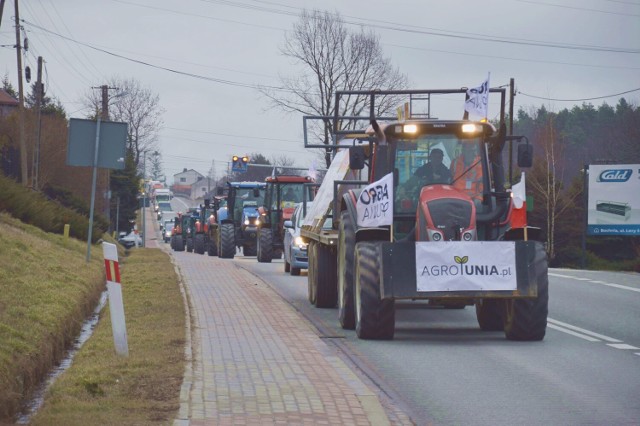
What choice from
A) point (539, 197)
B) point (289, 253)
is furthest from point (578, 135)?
point (289, 253)

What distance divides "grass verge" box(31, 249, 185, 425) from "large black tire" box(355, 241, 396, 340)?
6.86ft

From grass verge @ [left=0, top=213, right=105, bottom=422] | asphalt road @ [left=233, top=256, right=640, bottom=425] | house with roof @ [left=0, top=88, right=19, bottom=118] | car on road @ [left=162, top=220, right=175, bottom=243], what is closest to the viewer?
asphalt road @ [left=233, top=256, right=640, bottom=425]

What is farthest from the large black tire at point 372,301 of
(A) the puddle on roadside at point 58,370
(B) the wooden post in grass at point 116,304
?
(A) the puddle on roadside at point 58,370

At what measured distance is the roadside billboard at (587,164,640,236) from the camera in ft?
160

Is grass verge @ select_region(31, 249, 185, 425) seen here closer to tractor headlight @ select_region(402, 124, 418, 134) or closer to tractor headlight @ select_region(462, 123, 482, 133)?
tractor headlight @ select_region(402, 124, 418, 134)

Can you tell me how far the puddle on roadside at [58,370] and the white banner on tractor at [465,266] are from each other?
4043 mm

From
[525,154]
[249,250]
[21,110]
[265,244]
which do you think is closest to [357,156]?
[525,154]

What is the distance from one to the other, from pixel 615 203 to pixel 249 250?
1494 centimetres

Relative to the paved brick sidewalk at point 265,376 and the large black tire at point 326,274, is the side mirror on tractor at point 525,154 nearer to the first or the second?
the paved brick sidewalk at point 265,376

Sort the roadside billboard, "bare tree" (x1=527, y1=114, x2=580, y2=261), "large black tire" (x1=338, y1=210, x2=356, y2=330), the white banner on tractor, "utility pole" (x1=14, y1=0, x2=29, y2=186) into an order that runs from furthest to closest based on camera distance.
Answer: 1. "bare tree" (x1=527, y1=114, x2=580, y2=261)
2. "utility pole" (x1=14, y1=0, x2=29, y2=186)
3. the roadside billboard
4. "large black tire" (x1=338, y1=210, x2=356, y2=330)
5. the white banner on tractor

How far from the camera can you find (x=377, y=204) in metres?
14.1

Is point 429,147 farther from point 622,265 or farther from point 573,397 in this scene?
point 622,265

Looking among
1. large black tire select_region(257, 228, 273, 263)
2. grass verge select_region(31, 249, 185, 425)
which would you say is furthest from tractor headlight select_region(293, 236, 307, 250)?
grass verge select_region(31, 249, 185, 425)

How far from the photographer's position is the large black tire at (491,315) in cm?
1548
